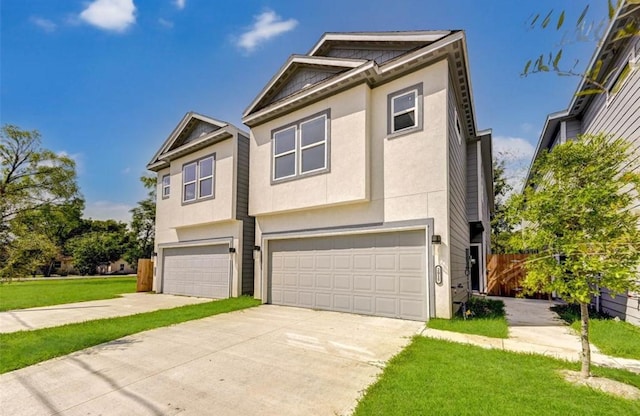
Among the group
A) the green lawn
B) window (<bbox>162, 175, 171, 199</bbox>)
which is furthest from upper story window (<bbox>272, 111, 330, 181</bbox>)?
window (<bbox>162, 175, 171, 199</bbox>)

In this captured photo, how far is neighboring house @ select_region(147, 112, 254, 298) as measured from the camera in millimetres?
12453

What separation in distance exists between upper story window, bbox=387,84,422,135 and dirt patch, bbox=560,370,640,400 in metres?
5.80

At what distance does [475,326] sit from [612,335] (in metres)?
2.36

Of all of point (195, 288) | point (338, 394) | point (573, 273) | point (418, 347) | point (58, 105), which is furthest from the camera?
point (195, 288)

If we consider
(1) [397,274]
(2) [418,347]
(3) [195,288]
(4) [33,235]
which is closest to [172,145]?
(3) [195,288]

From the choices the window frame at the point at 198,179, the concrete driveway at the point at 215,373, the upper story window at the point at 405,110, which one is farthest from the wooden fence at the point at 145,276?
the upper story window at the point at 405,110

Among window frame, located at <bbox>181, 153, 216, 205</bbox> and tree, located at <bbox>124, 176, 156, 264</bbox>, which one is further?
tree, located at <bbox>124, 176, 156, 264</bbox>

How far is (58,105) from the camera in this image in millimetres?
11266

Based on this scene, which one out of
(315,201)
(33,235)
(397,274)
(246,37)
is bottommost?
(397,274)

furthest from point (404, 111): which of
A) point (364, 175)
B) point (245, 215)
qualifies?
point (245, 215)

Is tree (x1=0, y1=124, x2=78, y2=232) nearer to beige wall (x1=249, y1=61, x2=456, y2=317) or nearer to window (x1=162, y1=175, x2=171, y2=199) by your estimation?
window (x1=162, y1=175, x2=171, y2=199)

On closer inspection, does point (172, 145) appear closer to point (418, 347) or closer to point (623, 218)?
point (418, 347)

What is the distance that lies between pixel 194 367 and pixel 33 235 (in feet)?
13.0

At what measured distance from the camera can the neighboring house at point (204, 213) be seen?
490 inches
